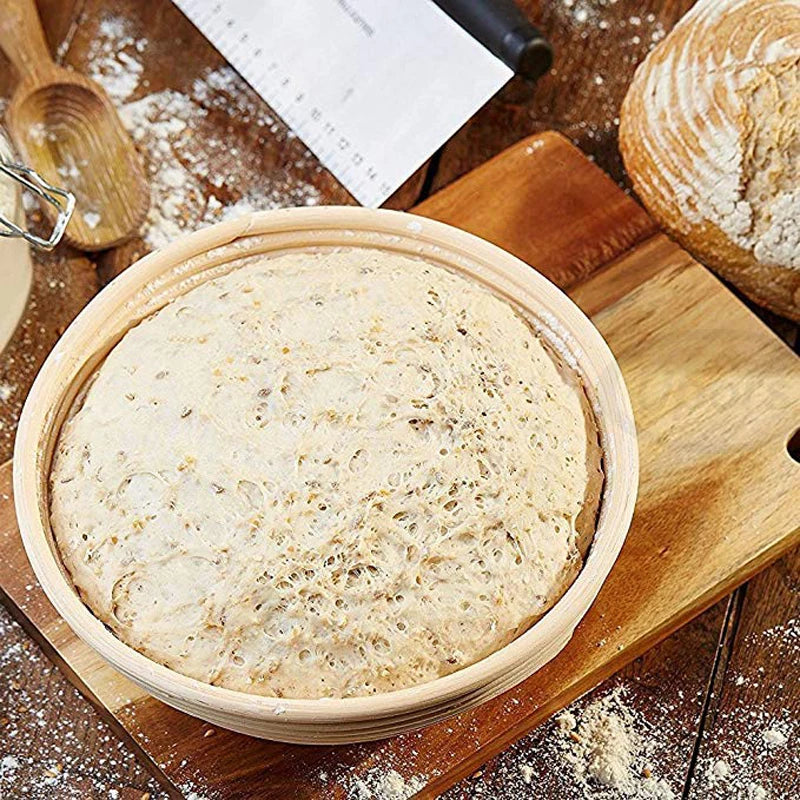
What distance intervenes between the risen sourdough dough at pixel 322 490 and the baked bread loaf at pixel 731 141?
36cm

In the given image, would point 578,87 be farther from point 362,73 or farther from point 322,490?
point 322,490

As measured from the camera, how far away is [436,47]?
150cm

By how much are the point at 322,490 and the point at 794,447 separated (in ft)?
1.89

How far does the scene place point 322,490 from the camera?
3.28 feet

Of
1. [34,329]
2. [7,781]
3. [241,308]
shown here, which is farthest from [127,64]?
[7,781]

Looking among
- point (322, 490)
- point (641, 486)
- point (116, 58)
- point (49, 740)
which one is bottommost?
point (49, 740)

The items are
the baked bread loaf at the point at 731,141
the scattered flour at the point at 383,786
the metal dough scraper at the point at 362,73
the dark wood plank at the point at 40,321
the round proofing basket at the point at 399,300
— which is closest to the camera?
the round proofing basket at the point at 399,300

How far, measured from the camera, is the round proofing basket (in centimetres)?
97

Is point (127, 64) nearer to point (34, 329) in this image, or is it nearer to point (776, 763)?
point (34, 329)

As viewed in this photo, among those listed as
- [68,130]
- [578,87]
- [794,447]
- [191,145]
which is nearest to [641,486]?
[794,447]

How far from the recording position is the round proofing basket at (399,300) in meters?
0.97

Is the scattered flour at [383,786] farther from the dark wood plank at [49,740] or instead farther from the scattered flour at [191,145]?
the scattered flour at [191,145]

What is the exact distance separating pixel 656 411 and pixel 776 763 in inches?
14.2

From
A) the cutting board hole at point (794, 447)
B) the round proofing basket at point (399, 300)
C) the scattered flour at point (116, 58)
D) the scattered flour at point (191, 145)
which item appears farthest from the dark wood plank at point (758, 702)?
the scattered flour at point (116, 58)
